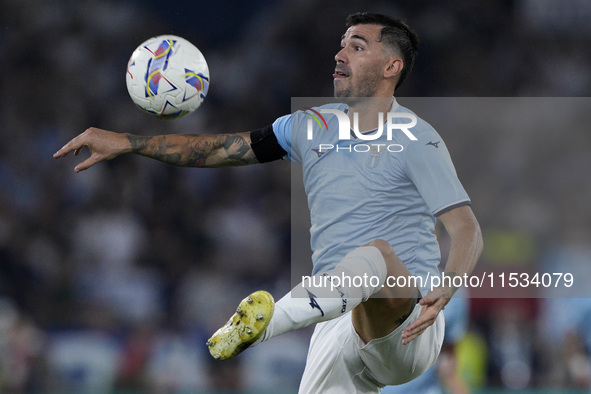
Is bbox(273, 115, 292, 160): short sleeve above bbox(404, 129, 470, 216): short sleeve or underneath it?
above

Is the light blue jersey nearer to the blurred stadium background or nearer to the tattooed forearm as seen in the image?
the tattooed forearm

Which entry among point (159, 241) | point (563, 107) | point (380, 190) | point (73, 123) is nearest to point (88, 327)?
point (159, 241)

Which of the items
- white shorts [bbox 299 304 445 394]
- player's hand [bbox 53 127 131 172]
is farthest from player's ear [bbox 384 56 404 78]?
player's hand [bbox 53 127 131 172]

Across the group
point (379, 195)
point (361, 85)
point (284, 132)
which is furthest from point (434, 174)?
point (284, 132)

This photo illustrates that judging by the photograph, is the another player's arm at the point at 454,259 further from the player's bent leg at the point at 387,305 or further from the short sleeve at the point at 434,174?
the player's bent leg at the point at 387,305

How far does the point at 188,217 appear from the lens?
799cm

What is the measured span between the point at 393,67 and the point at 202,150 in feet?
3.60

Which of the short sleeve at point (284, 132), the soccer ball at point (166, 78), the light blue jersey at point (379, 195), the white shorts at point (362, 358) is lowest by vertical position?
the white shorts at point (362, 358)

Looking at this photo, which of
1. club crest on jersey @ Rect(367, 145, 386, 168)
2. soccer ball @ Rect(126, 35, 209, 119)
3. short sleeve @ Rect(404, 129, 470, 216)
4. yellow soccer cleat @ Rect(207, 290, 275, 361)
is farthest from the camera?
soccer ball @ Rect(126, 35, 209, 119)

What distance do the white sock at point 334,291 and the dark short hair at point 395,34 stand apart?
1.46 metres

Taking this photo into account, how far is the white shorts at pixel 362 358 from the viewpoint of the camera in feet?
11.8

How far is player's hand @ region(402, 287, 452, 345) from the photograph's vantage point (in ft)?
10.1

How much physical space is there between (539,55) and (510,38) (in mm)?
384

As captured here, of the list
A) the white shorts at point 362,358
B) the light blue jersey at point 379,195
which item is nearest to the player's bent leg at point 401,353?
the white shorts at point 362,358
